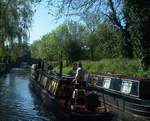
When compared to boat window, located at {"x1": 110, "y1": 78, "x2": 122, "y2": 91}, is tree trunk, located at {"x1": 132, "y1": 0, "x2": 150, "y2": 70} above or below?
above

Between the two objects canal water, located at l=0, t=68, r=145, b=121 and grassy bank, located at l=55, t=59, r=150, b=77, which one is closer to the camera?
canal water, located at l=0, t=68, r=145, b=121

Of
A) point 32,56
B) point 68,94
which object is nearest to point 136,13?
point 68,94

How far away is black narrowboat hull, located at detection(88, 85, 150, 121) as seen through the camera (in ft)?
60.4

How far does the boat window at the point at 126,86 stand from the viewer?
20.6 metres

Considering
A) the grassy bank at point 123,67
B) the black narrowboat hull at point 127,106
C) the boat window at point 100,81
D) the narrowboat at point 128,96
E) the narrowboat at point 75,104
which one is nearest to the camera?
the narrowboat at point 75,104

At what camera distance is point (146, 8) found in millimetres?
26594

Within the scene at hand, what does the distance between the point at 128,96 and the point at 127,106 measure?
1.59 ft

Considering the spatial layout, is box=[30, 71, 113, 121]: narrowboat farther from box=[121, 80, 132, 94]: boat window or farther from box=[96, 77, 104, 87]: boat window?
box=[96, 77, 104, 87]: boat window

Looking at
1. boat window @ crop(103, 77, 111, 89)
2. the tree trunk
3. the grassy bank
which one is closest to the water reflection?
boat window @ crop(103, 77, 111, 89)

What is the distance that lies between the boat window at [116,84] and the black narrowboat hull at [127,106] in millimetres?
298

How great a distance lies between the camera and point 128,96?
2014 centimetres

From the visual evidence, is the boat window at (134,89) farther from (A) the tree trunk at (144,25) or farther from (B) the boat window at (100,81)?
(A) the tree trunk at (144,25)

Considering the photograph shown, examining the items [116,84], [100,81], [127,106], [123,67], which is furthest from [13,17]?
[127,106]

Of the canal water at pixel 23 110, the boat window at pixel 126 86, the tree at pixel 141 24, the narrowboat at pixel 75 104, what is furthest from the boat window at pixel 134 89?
the tree at pixel 141 24
